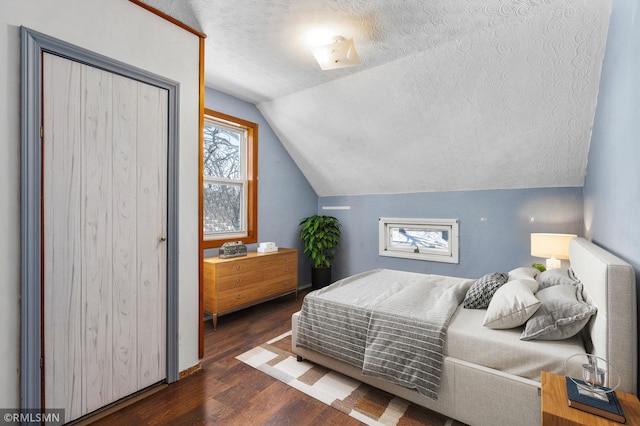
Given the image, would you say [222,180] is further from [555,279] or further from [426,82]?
[555,279]

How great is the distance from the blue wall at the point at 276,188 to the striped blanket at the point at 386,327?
198 centimetres

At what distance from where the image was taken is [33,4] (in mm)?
1624

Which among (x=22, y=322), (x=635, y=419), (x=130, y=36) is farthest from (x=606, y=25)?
(x=22, y=322)

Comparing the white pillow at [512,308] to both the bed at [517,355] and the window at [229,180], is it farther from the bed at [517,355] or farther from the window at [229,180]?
the window at [229,180]

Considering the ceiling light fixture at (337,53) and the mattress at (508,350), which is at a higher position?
the ceiling light fixture at (337,53)

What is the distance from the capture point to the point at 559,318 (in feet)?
5.54

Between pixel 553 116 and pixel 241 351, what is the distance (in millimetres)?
3538

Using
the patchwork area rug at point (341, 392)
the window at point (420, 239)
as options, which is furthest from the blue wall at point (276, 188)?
the patchwork area rug at point (341, 392)

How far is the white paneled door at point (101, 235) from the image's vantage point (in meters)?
1.72

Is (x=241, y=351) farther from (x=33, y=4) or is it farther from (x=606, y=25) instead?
(x=606, y=25)

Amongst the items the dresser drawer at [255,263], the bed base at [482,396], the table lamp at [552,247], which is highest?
the table lamp at [552,247]

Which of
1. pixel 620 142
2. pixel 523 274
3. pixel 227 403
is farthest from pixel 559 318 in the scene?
pixel 227 403

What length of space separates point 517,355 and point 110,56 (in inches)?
114

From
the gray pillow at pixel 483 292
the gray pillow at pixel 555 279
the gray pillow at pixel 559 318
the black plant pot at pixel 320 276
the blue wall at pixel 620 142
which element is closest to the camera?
the blue wall at pixel 620 142
